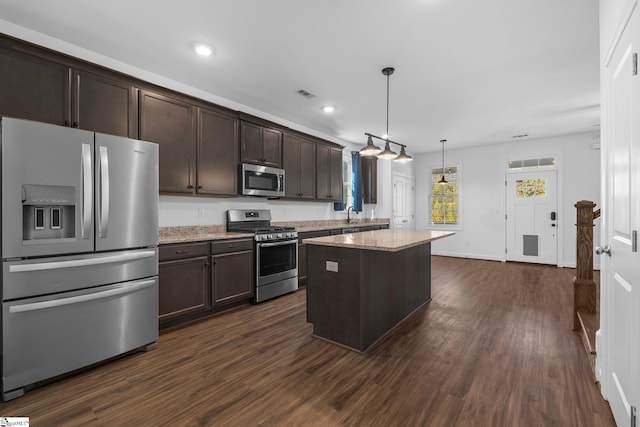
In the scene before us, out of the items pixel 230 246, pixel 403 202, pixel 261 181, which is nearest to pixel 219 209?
pixel 261 181

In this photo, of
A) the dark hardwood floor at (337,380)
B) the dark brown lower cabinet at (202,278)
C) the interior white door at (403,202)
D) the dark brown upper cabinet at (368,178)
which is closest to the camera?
the dark hardwood floor at (337,380)

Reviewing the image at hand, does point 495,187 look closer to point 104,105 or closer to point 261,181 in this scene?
point 261,181

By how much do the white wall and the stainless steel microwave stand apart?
496 centimetres

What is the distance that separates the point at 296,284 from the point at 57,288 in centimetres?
276

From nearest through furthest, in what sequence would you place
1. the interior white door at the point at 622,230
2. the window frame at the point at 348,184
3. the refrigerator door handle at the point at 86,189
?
the interior white door at the point at 622,230 < the refrigerator door handle at the point at 86,189 < the window frame at the point at 348,184

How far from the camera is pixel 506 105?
4457 mm

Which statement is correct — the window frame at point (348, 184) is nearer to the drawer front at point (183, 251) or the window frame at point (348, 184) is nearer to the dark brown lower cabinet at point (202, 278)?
the dark brown lower cabinet at point (202, 278)

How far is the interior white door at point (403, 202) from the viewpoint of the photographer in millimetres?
7531

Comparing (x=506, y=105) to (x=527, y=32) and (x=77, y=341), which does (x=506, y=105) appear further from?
(x=77, y=341)

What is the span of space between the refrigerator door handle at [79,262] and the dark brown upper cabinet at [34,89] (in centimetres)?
118

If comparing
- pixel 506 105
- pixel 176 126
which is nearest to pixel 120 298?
pixel 176 126

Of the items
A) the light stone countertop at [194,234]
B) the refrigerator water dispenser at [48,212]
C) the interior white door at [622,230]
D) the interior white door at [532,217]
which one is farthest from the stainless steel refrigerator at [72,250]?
the interior white door at [532,217]

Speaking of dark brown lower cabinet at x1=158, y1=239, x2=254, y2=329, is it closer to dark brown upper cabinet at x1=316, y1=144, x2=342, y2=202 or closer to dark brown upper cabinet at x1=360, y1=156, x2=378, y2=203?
dark brown upper cabinet at x1=316, y1=144, x2=342, y2=202

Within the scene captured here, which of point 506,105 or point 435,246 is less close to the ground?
point 506,105
